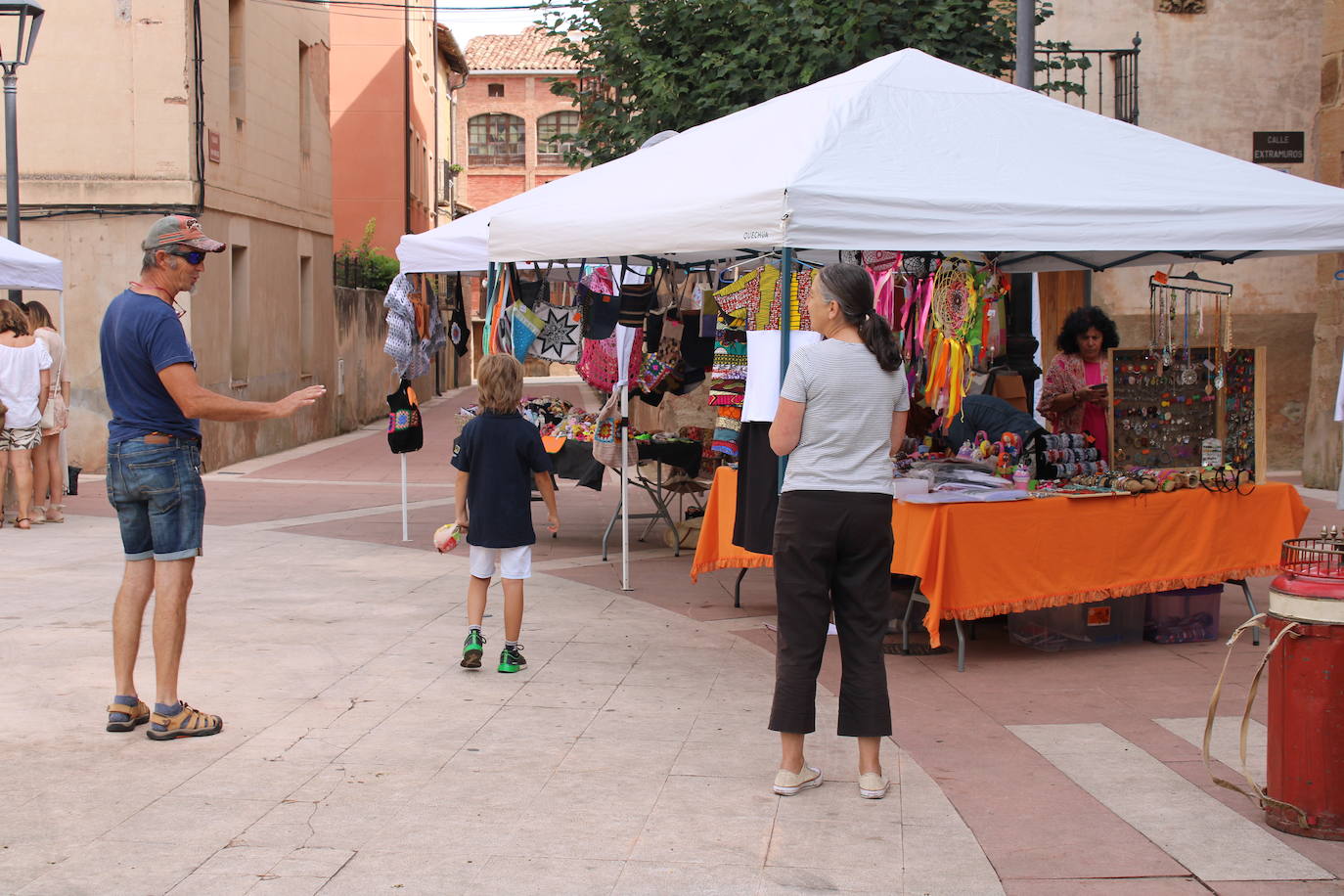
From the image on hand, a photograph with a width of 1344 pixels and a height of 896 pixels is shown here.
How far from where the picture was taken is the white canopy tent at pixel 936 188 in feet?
21.0

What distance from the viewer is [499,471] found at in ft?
21.1

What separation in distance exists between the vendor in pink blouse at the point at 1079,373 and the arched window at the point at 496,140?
5296 cm

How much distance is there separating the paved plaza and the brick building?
2060 inches

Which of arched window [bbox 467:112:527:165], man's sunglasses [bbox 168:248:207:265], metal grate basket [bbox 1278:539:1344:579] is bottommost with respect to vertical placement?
metal grate basket [bbox 1278:539:1344:579]

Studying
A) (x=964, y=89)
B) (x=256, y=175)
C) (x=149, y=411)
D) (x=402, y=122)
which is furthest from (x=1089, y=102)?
(x=402, y=122)

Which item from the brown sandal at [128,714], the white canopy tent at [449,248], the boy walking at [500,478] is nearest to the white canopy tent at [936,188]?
the boy walking at [500,478]

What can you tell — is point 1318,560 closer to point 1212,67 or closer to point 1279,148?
point 1279,148

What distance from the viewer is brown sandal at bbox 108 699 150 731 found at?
5.54 meters

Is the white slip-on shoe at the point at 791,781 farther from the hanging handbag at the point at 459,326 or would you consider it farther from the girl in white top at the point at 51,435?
the girl in white top at the point at 51,435

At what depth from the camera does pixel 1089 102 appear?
1616 centimetres

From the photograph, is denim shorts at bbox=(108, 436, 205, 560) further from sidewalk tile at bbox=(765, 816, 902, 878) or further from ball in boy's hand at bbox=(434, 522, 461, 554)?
sidewalk tile at bbox=(765, 816, 902, 878)

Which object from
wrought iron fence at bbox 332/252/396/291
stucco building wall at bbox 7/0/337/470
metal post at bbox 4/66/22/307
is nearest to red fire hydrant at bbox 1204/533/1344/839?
metal post at bbox 4/66/22/307

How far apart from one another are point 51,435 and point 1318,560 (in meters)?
10.3

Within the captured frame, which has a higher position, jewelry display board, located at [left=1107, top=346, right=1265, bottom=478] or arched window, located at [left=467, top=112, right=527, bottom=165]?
arched window, located at [left=467, top=112, right=527, bottom=165]
